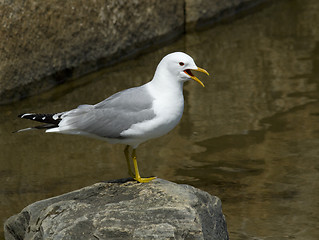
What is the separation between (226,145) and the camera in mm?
5602

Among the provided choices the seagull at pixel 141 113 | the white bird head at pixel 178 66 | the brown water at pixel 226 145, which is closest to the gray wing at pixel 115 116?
the seagull at pixel 141 113

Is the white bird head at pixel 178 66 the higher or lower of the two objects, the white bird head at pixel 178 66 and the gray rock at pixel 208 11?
the lower

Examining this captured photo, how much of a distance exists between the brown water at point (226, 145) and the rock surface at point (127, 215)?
683 mm

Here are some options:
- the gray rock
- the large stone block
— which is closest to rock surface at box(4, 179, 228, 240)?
the large stone block

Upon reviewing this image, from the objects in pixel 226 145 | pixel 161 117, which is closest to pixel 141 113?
pixel 161 117

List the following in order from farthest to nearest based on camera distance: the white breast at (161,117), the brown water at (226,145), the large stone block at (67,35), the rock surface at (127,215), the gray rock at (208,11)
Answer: the gray rock at (208,11)
the large stone block at (67,35)
the brown water at (226,145)
the white breast at (161,117)
the rock surface at (127,215)

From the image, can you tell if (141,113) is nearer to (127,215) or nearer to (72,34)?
(127,215)

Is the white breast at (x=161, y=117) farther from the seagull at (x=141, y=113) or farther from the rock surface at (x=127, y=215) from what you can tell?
the rock surface at (x=127, y=215)

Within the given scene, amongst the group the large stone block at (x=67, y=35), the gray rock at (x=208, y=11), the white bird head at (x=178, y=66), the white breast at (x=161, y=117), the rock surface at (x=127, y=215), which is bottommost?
the rock surface at (x=127, y=215)

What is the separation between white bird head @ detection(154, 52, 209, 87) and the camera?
390 cm

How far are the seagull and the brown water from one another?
1026 mm

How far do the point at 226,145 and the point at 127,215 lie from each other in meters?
2.12

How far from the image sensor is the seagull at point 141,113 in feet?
12.7

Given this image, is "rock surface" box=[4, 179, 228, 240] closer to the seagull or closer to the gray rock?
the seagull
